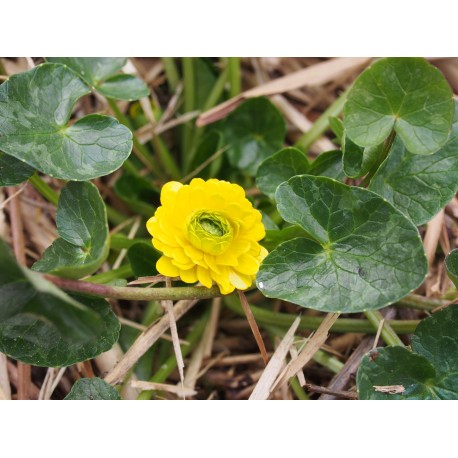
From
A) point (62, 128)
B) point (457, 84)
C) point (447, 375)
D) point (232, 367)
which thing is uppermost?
point (62, 128)

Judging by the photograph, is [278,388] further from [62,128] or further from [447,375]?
[62,128]

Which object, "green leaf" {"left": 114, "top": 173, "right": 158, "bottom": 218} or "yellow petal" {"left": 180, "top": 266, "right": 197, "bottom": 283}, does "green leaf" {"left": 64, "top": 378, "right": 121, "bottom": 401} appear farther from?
"green leaf" {"left": 114, "top": 173, "right": 158, "bottom": 218}

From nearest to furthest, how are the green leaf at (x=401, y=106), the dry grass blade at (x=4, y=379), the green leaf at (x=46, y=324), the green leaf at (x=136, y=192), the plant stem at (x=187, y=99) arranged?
the green leaf at (x=46, y=324) < the green leaf at (x=401, y=106) < the dry grass blade at (x=4, y=379) < the green leaf at (x=136, y=192) < the plant stem at (x=187, y=99)

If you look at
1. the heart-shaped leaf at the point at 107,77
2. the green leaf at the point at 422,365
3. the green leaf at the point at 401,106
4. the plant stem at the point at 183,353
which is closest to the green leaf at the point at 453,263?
the green leaf at the point at 422,365

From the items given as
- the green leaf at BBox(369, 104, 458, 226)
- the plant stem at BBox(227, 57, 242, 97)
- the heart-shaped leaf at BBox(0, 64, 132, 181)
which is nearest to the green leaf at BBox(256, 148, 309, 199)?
the green leaf at BBox(369, 104, 458, 226)

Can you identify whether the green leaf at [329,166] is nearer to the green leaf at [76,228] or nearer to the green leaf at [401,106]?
the green leaf at [401,106]

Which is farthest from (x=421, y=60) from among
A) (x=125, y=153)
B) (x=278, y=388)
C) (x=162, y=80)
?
(x=162, y=80)
